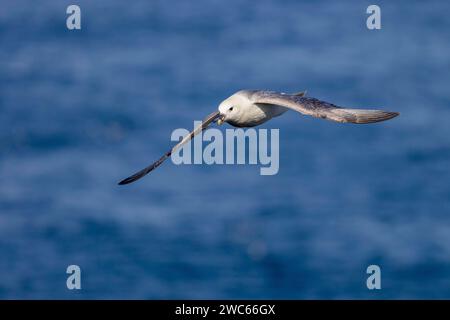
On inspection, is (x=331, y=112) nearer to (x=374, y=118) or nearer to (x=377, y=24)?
(x=374, y=118)

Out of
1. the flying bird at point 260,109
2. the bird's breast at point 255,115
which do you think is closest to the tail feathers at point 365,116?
the flying bird at point 260,109

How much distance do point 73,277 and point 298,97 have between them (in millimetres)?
13062

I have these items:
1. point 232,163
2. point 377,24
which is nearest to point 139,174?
point 377,24

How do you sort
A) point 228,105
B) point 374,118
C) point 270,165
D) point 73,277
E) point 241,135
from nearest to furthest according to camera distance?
point 374,118
point 228,105
point 241,135
point 73,277
point 270,165

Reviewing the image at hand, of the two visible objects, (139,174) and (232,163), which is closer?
(139,174)

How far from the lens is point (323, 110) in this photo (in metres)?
27.1

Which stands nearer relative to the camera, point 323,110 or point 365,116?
point 365,116

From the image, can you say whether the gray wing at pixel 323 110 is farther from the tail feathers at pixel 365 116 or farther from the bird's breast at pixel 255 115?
the bird's breast at pixel 255 115

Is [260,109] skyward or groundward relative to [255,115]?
skyward

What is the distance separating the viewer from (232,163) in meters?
73.5

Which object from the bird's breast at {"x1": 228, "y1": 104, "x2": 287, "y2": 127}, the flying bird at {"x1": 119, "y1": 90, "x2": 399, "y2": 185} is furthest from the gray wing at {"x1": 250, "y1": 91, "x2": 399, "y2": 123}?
the bird's breast at {"x1": 228, "y1": 104, "x2": 287, "y2": 127}

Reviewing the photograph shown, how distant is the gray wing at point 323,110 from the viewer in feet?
87.1

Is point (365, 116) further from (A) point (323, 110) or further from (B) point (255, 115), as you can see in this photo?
(B) point (255, 115)

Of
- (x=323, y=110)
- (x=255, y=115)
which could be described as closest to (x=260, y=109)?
(x=255, y=115)
